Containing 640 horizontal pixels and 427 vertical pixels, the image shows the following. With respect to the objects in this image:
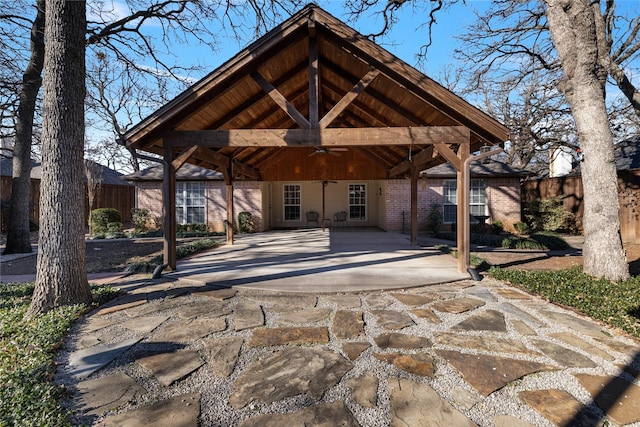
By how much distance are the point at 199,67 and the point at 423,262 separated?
8809mm

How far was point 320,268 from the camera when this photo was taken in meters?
6.32

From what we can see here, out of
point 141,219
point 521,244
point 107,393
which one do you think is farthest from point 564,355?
point 141,219

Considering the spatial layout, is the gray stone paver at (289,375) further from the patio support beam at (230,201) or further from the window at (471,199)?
the window at (471,199)

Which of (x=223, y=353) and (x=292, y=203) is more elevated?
(x=292, y=203)

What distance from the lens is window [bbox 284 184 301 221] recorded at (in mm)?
17031

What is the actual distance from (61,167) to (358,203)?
14151 millimetres

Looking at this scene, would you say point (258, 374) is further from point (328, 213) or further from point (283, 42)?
point (328, 213)

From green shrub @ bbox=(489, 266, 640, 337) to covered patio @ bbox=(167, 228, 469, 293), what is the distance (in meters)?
1.00

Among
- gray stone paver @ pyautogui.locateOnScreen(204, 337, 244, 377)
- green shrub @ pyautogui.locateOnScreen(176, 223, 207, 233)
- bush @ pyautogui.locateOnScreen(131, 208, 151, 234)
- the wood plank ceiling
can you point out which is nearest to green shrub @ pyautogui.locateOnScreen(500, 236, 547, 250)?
the wood plank ceiling

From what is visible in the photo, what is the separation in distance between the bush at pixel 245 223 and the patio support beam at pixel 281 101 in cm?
894

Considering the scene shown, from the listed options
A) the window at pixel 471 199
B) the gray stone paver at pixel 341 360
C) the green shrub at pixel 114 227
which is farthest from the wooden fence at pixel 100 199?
the window at pixel 471 199

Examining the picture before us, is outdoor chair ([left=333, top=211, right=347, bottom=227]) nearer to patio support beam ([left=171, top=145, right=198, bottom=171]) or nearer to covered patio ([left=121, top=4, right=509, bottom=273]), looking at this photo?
covered patio ([left=121, top=4, right=509, bottom=273])

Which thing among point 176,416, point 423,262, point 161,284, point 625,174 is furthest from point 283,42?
point 625,174

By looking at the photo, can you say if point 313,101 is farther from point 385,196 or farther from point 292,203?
point 292,203
